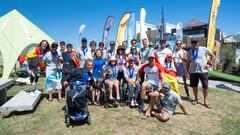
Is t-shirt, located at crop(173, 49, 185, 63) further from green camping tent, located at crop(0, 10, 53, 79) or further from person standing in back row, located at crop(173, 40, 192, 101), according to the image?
green camping tent, located at crop(0, 10, 53, 79)

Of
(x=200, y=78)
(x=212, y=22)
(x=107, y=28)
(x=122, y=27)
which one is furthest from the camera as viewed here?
(x=107, y=28)

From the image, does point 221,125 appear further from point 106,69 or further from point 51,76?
point 51,76

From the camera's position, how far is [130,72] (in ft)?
20.6

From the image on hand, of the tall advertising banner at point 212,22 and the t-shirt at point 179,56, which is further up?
the tall advertising banner at point 212,22

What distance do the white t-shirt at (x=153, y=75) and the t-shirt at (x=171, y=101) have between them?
47 cm

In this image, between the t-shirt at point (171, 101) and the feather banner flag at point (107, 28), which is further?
the feather banner flag at point (107, 28)

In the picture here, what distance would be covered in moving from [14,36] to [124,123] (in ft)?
32.2

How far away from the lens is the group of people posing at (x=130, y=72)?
5516 mm

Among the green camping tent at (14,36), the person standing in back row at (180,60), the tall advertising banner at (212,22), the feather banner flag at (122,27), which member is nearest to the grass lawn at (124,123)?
the person standing in back row at (180,60)

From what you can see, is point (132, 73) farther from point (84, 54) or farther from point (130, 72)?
point (84, 54)

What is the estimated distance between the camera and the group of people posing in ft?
18.1

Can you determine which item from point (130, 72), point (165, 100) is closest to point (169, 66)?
point (130, 72)

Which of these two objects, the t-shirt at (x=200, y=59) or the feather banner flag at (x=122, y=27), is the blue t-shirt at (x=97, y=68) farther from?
the feather banner flag at (x=122, y=27)

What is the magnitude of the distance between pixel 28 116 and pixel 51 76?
1.52 meters
